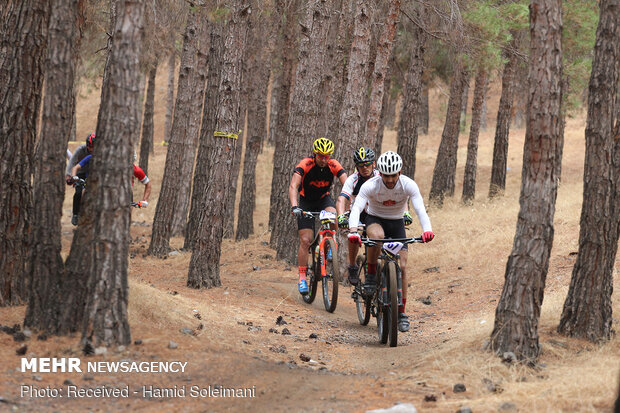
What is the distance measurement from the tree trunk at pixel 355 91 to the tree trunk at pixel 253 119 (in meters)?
5.50

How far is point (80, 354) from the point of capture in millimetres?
6551

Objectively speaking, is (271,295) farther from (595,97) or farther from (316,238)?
(595,97)

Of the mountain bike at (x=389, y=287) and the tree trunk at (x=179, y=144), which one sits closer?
the mountain bike at (x=389, y=287)

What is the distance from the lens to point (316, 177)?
36.9ft

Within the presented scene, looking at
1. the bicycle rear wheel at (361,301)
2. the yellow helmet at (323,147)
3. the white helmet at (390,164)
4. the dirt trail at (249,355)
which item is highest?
the yellow helmet at (323,147)

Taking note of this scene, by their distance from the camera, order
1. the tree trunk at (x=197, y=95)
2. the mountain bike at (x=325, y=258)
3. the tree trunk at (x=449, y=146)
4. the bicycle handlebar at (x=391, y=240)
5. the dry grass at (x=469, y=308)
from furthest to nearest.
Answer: the tree trunk at (x=449, y=146) → the tree trunk at (x=197, y=95) → the mountain bike at (x=325, y=258) → the bicycle handlebar at (x=391, y=240) → the dry grass at (x=469, y=308)

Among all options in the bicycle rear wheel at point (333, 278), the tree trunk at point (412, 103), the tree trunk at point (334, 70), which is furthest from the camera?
the tree trunk at point (412, 103)

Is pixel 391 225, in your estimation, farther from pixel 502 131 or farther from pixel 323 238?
pixel 502 131

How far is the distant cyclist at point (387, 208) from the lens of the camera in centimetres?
871

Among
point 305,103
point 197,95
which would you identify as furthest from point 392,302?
point 197,95

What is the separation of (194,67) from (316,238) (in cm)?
752

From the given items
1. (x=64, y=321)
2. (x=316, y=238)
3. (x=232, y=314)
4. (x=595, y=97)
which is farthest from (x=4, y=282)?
(x=595, y=97)

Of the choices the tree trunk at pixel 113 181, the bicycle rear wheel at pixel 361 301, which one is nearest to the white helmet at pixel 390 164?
the bicycle rear wheel at pixel 361 301

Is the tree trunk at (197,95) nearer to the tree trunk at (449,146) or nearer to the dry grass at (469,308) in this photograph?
the dry grass at (469,308)
